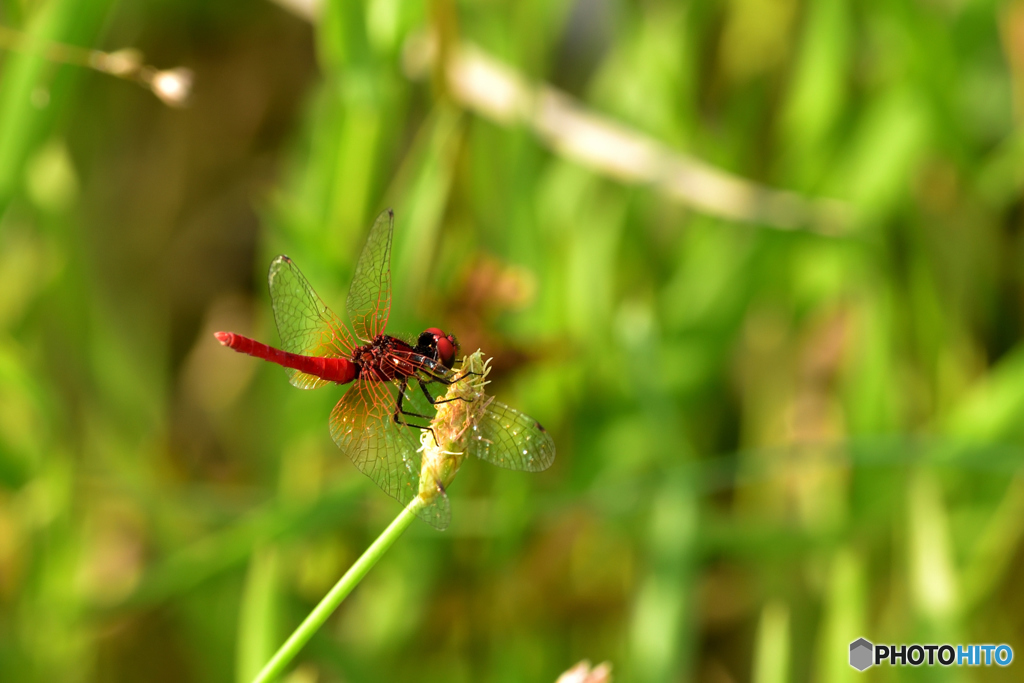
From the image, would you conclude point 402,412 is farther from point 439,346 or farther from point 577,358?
point 577,358

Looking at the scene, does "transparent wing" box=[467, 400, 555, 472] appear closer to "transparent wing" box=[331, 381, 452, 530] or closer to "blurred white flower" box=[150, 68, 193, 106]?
"transparent wing" box=[331, 381, 452, 530]

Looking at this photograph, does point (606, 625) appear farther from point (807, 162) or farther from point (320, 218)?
point (807, 162)

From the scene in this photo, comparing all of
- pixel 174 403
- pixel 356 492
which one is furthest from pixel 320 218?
pixel 174 403

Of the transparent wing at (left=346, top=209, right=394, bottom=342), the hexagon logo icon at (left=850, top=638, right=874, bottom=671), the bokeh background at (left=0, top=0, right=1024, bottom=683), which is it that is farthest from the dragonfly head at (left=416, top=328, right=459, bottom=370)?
the hexagon logo icon at (left=850, top=638, right=874, bottom=671)

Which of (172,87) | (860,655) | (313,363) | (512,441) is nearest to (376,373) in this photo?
(313,363)

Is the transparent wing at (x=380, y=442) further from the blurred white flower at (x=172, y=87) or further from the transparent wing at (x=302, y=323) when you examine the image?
the blurred white flower at (x=172, y=87)

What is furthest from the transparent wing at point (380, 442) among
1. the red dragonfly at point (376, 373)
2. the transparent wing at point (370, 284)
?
the transparent wing at point (370, 284)
